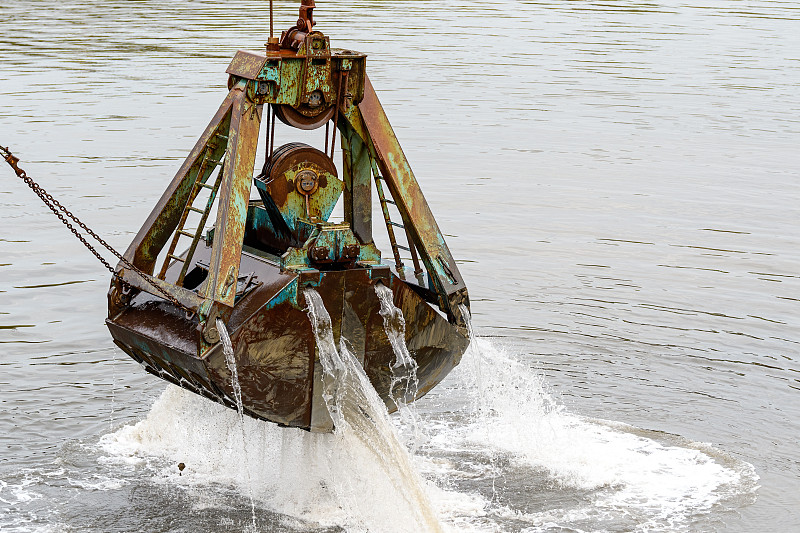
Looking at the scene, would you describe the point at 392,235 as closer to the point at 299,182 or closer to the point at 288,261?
the point at 299,182

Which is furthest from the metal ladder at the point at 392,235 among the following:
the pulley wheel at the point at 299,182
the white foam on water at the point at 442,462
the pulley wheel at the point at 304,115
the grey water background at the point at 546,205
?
the grey water background at the point at 546,205

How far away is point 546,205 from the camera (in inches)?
635

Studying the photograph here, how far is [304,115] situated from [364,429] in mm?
1865

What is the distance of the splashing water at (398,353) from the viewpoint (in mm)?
6977

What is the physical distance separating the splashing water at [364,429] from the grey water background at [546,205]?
4.54 ft

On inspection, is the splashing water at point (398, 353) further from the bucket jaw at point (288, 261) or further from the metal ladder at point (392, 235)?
the metal ladder at point (392, 235)

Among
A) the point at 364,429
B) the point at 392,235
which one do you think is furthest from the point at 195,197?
the point at 364,429

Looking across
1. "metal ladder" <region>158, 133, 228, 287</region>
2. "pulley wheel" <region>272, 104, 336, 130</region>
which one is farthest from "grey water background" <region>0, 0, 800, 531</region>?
"pulley wheel" <region>272, 104, 336, 130</region>

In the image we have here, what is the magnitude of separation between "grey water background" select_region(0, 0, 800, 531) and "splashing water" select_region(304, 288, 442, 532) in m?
1.38

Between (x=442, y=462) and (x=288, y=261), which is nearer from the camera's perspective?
(x=288, y=261)

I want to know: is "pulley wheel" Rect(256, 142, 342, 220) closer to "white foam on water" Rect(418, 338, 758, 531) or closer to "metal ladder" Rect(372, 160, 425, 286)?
"metal ladder" Rect(372, 160, 425, 286)

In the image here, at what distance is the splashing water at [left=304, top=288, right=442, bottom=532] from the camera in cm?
683

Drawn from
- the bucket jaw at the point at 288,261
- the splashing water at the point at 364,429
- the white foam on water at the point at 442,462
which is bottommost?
the white foam on water at the point at 442,462

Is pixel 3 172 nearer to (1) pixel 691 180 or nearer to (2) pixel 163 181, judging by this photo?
(2) pixel 163 181
